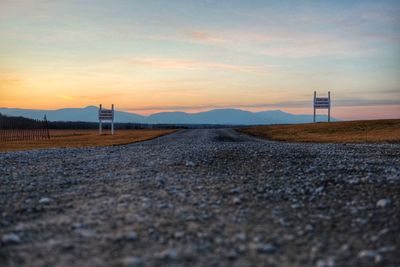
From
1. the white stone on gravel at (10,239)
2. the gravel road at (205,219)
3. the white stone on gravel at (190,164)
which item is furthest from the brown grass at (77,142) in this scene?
the white stone on gravel at (10,239)

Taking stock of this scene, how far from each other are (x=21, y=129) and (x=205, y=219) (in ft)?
290

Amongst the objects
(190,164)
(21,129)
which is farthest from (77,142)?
(21,129)

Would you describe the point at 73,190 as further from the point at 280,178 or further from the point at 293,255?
the point at 293,255

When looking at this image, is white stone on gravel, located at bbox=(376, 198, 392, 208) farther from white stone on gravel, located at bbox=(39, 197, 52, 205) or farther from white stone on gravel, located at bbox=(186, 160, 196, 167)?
white stone on gravel, located at bbox=(186, 160, 196, 167)

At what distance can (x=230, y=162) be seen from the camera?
18.7 metres

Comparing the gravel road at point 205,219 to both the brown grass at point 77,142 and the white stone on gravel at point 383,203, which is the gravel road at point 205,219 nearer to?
the white stone on gravel at point 383,203

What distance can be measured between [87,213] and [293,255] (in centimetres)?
460

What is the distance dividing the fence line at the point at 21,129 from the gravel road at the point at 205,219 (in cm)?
7095

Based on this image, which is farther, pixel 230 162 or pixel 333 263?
pixel 230 162

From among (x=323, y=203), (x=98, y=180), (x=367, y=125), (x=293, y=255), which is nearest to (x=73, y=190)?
(x=98, y=180)

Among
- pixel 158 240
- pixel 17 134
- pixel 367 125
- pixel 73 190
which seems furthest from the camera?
pixel 17 134

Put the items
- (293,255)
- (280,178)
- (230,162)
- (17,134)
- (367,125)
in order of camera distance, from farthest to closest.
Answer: (17,134) → (367,125) → (230,162) → (280,178) → (293,255)

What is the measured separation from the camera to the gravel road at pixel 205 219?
253 inches

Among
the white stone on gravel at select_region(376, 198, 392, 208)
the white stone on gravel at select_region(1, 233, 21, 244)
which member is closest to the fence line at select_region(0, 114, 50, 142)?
the white stone on gravel at select_region(1, 233, 21, 244)
